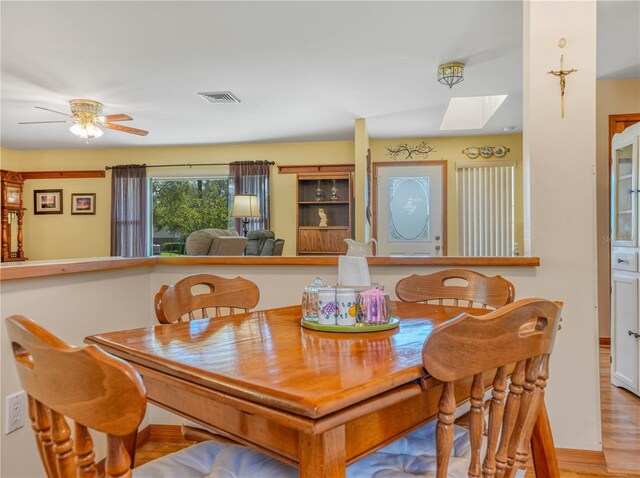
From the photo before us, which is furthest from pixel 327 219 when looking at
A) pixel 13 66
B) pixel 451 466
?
pixel 451 466

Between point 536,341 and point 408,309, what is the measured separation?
0.66 m

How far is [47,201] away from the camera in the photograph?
677cm

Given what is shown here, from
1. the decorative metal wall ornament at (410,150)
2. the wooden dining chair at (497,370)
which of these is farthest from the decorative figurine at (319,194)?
the wooden dining chair at (497,370)

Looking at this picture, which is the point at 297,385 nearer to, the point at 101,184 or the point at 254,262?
the point at 254,262

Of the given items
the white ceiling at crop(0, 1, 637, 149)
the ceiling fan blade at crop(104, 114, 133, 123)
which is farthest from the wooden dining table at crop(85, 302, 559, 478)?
the ceiling fan blade at crop(104, 114, 133, 123)

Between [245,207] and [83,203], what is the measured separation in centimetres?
293

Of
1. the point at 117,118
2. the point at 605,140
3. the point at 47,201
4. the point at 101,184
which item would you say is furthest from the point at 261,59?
the point at 47,201

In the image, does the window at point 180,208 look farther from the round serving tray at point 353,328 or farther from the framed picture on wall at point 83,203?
the round serving tray at point 353,328

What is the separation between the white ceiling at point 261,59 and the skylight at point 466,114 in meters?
0.23

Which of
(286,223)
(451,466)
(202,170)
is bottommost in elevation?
(451,466)

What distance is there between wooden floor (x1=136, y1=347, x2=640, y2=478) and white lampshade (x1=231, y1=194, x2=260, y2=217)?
386 centimetres

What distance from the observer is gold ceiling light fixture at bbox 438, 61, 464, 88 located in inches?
132

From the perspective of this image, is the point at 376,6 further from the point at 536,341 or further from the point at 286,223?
the point at 286,223

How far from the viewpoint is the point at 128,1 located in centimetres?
251
